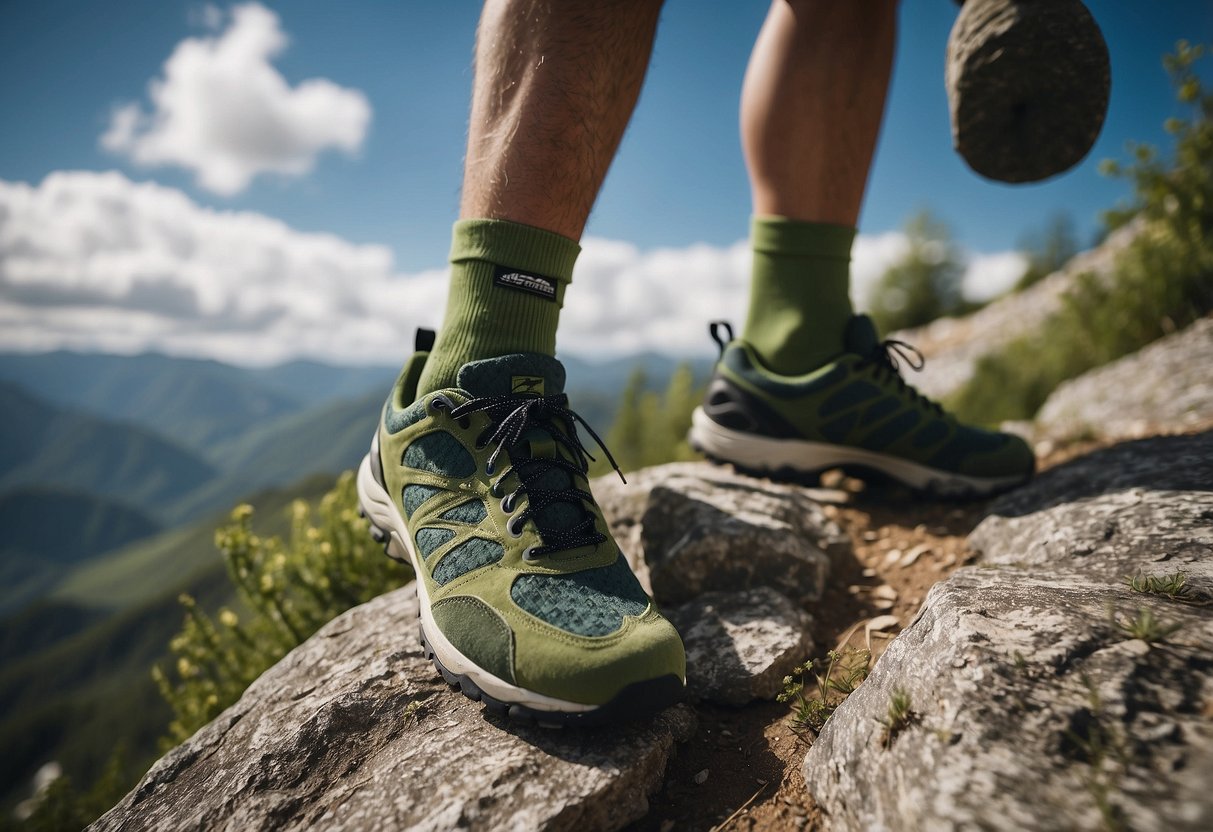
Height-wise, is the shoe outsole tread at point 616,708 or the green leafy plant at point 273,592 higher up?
the shoe outsole tread at point 616,708

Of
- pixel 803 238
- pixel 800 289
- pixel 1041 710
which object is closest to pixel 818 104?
pixel 803 238

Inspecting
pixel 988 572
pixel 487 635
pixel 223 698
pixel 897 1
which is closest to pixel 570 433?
pixel 487 635

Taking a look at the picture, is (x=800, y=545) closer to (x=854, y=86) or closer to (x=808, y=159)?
(x=808, y=159)

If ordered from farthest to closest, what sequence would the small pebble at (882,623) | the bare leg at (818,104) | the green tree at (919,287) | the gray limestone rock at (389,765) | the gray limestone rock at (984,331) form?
the green tree at (919,287) < the gray limestone rock at (984,331) < the bare leg at (818,104) < the small pebble at (882,623) < the gray limestone rock at (389,765)

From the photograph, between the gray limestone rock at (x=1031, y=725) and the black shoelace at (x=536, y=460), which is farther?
the black shoelace at (x=536, y=460)

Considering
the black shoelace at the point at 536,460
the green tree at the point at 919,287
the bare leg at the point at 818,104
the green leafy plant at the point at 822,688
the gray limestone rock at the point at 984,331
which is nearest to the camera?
the green leafy plant at the point at 822,688

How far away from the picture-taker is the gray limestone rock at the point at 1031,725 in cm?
81

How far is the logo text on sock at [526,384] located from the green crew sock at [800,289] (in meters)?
1.07

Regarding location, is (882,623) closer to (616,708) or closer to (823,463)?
(823,463)

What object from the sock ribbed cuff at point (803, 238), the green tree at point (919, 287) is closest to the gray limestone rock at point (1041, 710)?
the sock ribbed cuff at point (803, 238)

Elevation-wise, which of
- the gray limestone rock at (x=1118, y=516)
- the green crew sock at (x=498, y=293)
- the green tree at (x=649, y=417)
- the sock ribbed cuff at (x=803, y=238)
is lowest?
the green tree at (x=649, y=417)

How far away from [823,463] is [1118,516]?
35.6 inches

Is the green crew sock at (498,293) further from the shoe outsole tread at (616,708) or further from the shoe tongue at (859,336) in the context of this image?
the shoe tongue at (859,336)

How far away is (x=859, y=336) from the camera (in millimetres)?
2316
